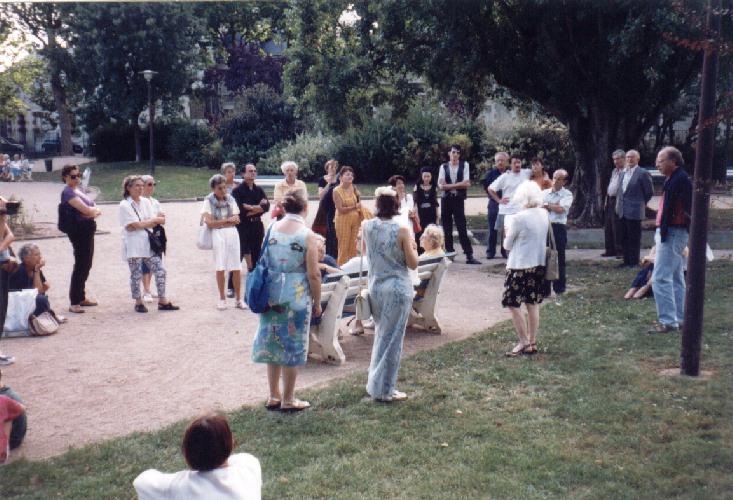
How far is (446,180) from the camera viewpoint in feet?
44.8

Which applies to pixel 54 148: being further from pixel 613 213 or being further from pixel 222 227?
pixel 222 227

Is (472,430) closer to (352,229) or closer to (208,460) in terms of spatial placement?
(208,460)

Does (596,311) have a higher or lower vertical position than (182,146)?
lower

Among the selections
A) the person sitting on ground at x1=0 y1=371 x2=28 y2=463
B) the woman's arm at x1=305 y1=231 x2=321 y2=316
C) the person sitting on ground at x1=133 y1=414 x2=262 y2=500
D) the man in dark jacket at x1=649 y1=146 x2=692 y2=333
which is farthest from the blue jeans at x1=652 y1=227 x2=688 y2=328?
the person sitting on ground at x1=133 y1=414 x2=262 y2=500

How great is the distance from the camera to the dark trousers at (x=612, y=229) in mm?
13422

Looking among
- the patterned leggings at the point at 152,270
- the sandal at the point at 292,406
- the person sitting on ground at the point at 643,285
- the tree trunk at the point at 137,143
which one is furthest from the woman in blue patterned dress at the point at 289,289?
the tree trunk at the point at 137,143

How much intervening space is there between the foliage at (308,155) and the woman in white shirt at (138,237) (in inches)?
→ 854

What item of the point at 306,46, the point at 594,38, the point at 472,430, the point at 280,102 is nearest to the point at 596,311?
the point at 472,430

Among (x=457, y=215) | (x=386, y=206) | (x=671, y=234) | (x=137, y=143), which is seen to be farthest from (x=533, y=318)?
(x=137, y=143)

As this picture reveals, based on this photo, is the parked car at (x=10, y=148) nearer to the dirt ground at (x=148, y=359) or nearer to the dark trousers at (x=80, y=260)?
the dirt ground at (x=148, y=359)

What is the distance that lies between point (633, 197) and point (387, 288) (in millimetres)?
7107

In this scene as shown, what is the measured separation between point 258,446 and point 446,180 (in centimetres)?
879

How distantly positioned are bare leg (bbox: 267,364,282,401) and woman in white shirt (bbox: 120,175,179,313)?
4.27 meters

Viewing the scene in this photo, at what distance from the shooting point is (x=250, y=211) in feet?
36.3
